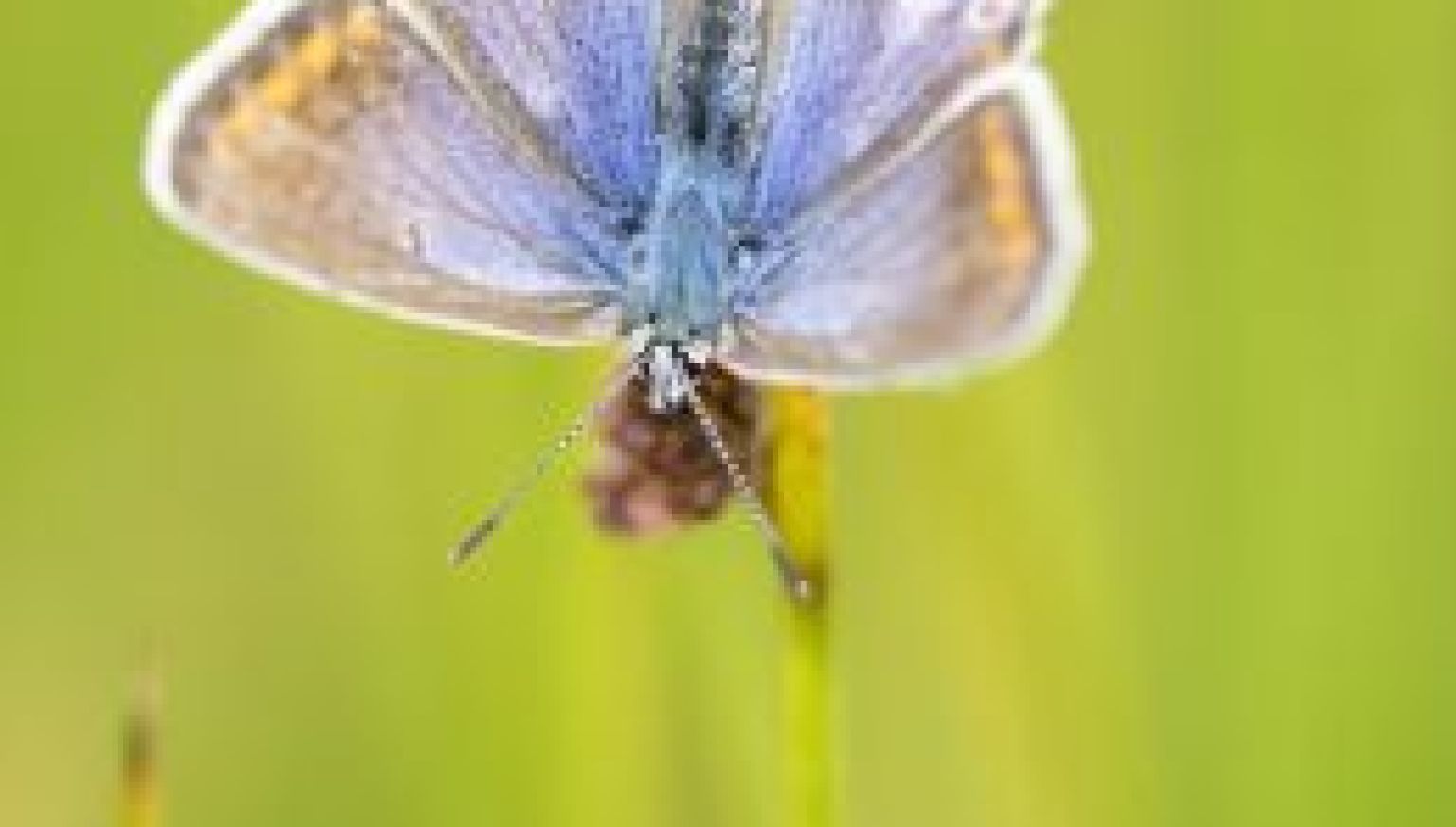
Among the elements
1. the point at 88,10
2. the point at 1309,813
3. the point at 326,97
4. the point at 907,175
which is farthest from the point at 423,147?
the point at 88,10

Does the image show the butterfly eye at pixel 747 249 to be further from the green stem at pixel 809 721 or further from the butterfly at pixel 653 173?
the green stem at pixel 809 721

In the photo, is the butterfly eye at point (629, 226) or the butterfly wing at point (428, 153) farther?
the butterfly eye at point (629, 226)

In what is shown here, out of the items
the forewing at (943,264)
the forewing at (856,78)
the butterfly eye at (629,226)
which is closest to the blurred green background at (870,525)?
the butterfly eye at (629,226)

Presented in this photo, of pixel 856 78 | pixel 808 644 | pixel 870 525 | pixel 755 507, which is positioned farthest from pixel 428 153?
pixel 870 525

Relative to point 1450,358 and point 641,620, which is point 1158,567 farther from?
point 641,620

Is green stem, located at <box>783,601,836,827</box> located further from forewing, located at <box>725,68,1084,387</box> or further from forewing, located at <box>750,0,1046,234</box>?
forewing, located at <box>750,0,1046,234</box>

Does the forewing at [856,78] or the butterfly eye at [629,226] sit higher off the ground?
the forewing at [856,78]

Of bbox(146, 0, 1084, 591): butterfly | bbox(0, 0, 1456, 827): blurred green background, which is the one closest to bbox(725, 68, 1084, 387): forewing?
bbox(146, 0, 1084, 591): butterfly
